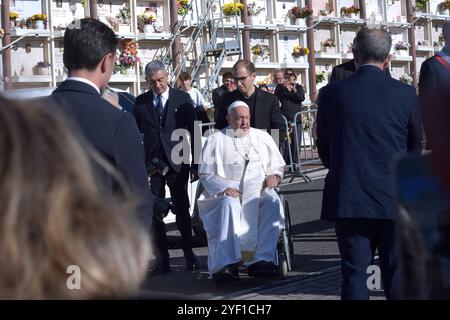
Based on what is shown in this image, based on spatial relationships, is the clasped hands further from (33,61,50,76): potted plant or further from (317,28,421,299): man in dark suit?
(33,61,50,76): potted plant

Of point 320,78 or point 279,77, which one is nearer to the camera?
point 279,77

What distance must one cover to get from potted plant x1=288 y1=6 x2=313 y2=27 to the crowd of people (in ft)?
67.7

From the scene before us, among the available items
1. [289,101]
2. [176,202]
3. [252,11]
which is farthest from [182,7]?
[176,202]

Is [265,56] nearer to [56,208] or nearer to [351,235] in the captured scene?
[351,235]

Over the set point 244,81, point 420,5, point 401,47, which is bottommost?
point 244,81

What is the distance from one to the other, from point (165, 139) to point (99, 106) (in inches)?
197

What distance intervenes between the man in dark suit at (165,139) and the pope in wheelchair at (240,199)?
631 millimetres

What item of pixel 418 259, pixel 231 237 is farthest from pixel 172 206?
pixel 418 259

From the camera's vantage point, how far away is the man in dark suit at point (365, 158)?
5.27m

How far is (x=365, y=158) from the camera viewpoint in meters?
5.28

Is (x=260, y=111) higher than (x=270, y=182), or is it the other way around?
(x=260, y=111)

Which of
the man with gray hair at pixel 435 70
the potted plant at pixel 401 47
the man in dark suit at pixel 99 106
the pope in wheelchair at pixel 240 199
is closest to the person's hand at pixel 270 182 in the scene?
the pope in wheelchair at pixel 240 199

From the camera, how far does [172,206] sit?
9203 millimetres

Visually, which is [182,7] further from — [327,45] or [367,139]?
[367,139]
